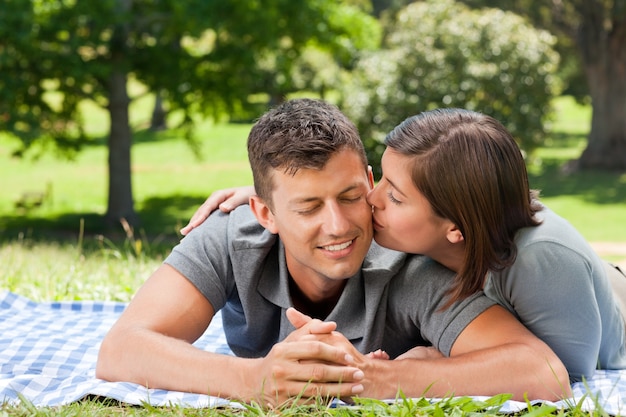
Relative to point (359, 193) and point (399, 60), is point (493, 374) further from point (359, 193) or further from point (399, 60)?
point (399, 60)

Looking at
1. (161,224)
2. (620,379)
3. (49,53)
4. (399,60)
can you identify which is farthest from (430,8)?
(620,379)

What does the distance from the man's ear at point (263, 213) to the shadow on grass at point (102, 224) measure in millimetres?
12683

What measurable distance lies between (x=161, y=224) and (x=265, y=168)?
16192 millimetres

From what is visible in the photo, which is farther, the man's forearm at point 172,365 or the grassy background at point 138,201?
the grassy background at point 138,201

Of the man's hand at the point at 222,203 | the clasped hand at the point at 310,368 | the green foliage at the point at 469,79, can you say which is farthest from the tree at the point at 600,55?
the clasped hand at the point at 310,368

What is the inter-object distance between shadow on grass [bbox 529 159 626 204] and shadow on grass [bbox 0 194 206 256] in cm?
850

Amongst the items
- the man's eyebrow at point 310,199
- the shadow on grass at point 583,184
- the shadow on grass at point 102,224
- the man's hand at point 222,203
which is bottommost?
the shadow on grass at point 102,224

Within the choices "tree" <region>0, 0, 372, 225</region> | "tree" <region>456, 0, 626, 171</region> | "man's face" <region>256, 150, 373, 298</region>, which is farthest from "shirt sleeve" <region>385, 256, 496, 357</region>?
"tree" <region>456, 0, 626, 171</region>

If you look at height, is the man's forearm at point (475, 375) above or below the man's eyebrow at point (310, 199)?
below

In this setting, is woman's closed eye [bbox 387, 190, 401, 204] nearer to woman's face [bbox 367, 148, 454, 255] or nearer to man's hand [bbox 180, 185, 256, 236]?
woman's face [bbox 367, 148, 454, 255]

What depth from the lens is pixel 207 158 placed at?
28.5m

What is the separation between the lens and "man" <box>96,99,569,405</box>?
3045mm

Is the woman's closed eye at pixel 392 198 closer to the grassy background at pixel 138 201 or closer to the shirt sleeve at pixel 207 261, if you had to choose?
the shirt sleeve at pixel 207 261

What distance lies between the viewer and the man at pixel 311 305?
304 centimetres
